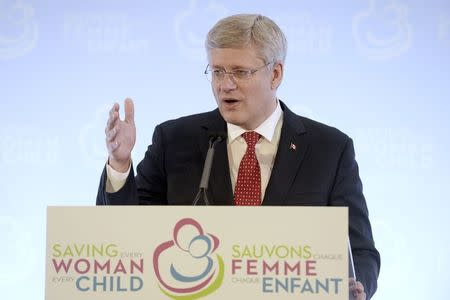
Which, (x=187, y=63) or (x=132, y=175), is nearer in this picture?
(x=132, y=175)

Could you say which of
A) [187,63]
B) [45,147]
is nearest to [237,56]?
[187,63]

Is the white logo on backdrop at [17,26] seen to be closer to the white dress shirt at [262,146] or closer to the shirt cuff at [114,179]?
the white dress shirt at [262,146]

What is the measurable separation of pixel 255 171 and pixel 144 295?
0.96m

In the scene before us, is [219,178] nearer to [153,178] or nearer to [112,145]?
[153,178]

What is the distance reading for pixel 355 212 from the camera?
2.74m

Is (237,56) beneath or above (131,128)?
above

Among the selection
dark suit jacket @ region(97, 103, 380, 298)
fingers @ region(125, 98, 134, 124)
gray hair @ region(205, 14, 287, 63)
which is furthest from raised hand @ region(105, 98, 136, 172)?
gray hair @ region(205, 14, 287, 63)

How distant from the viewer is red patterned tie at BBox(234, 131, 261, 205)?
2.67 meters

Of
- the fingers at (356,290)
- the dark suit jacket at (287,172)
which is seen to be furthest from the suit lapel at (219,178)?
the fingers at (356,290)

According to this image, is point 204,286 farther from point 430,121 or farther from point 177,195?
point 430,121

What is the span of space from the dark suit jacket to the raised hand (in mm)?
159

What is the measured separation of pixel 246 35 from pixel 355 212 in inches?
28.1

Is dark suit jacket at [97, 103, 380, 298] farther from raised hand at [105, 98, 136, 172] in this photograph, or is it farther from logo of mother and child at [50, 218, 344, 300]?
logo of mother and child at [50, 218, 344, 300]

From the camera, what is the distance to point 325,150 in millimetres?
2814
